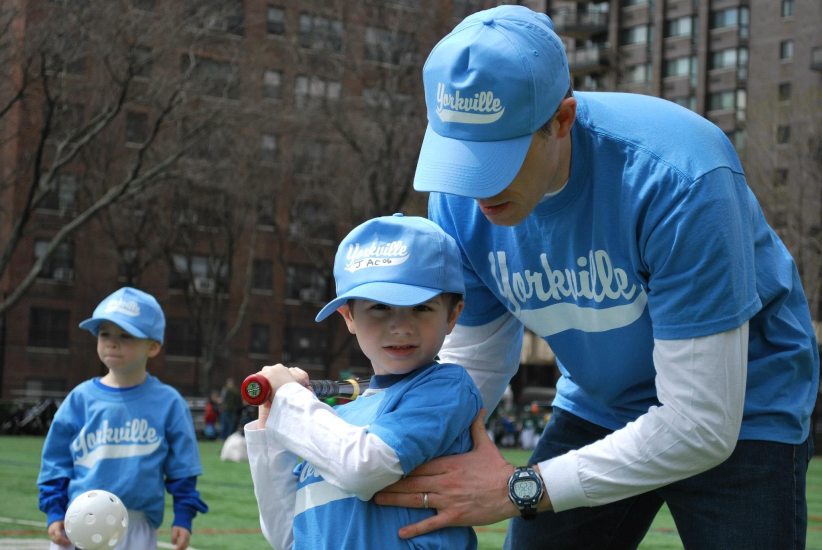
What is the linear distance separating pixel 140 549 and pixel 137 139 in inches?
1165

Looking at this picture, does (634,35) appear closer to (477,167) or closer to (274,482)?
(274,482)

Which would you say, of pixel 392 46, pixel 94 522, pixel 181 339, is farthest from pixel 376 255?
pixel 181 339

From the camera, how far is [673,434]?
115 inches

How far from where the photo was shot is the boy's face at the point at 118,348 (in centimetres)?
671

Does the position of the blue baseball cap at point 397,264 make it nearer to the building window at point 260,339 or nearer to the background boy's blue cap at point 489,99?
the background boy's blue cap at point 489,99

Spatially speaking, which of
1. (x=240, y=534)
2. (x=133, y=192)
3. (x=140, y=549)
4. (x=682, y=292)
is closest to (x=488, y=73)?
(x=682, y=292)

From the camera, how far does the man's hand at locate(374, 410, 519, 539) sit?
9.79 feet

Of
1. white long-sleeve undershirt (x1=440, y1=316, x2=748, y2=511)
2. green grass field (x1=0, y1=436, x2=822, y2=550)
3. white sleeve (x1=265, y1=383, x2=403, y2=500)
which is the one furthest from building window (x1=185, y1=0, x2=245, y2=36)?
white long-sleeve undershirt (x1=440, y1=316, x2=748, y2=511)

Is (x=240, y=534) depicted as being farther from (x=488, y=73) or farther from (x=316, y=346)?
(x=316, y=346)

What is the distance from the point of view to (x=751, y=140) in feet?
108

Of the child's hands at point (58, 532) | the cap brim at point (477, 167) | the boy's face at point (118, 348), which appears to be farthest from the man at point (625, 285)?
the boy's face at point (118, 348)

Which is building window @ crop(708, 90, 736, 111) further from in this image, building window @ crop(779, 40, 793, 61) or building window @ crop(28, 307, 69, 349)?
building window @ crop(28, 307, 69, 349)

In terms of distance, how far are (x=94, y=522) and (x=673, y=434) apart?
10.4 feet

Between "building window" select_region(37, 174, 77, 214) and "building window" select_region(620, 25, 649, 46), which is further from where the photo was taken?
"building window" select_region(620, 25, 649, 46)
